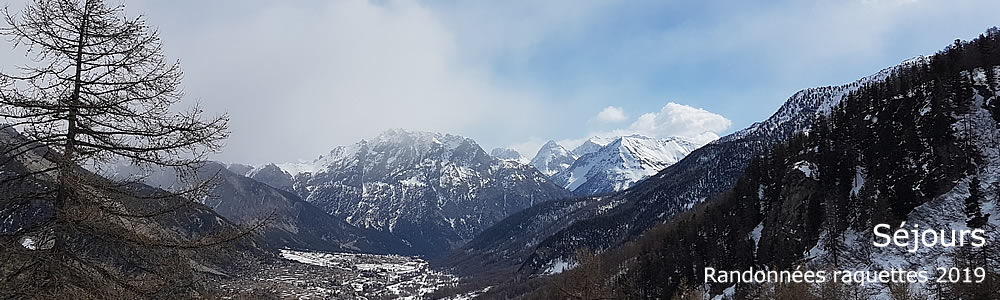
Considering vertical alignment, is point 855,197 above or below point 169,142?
above

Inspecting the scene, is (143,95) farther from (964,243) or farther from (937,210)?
(937,210)

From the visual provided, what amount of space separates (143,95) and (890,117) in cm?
12046

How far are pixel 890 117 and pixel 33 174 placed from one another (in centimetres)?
12238

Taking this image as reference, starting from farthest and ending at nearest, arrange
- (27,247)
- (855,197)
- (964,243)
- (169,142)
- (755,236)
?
(755,236) < (855,197) < (964,243) < (169,142) < (27,247)

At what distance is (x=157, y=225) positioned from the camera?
1259cm

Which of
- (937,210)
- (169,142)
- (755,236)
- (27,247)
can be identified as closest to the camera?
(27,247)

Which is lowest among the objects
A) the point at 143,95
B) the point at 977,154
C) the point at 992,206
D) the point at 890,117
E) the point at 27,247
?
the point at 27,247

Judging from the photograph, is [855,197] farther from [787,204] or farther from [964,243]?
[964,243]

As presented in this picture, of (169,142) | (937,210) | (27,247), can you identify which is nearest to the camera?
(27,247)

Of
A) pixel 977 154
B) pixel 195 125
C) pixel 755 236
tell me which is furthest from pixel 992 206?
pixel 195 125

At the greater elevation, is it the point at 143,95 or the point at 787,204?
the point at 787,204

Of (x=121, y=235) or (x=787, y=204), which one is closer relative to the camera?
(x=121, y=235)

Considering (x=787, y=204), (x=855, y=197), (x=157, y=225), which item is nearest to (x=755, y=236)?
(x=787, y=204)

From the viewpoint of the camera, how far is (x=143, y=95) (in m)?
12.3
